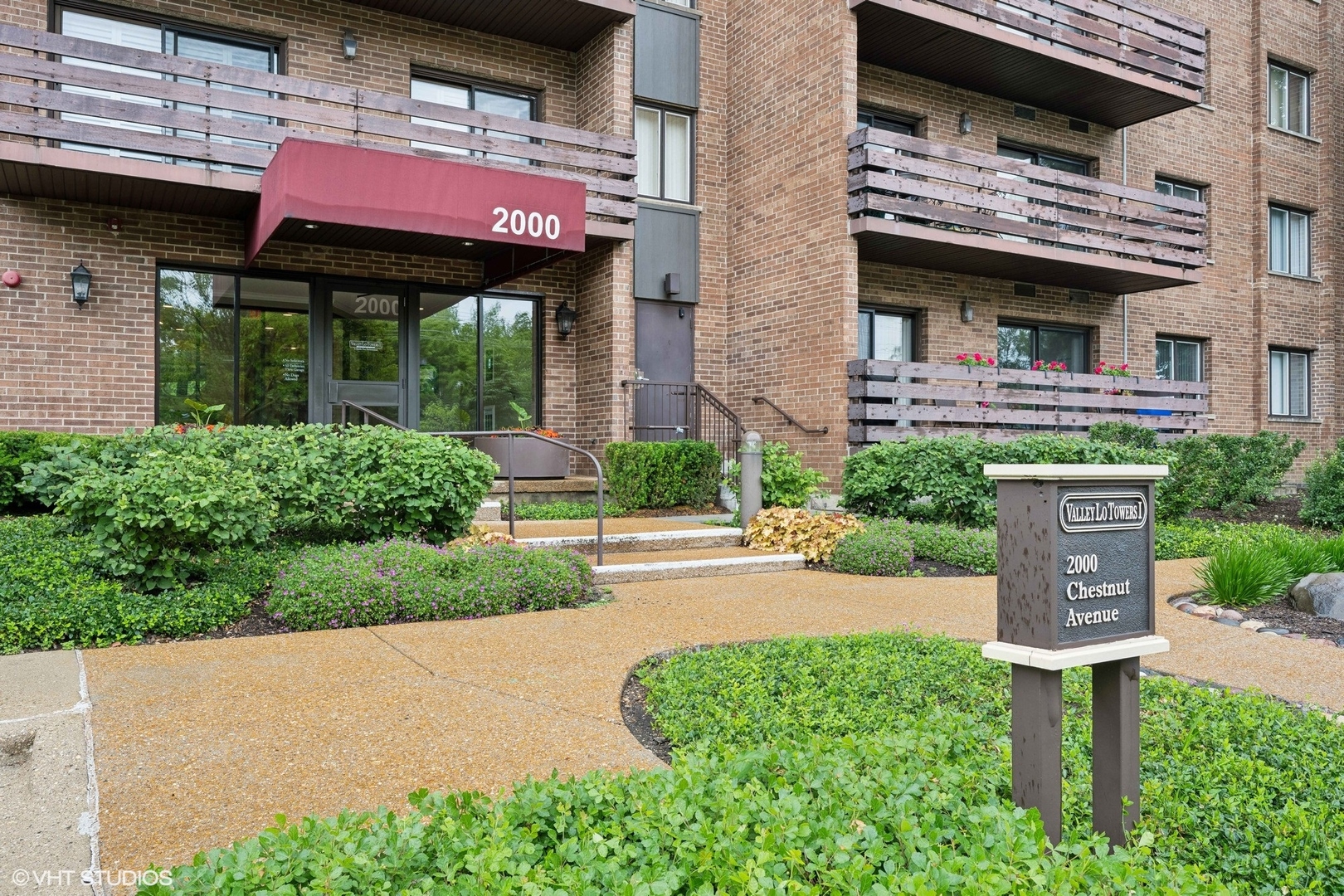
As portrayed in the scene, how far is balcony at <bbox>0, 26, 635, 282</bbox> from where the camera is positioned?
372 inches

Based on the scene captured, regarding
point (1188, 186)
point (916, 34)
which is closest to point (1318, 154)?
point (1188, 186)

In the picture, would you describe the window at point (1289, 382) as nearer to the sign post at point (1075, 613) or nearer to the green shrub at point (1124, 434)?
the green shrub at point (1124, 434)

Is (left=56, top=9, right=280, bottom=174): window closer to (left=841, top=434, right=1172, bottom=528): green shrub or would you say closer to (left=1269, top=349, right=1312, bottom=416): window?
(left=841, top=434, right=1172, bottom=528): green shrub

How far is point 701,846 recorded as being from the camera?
2.43m

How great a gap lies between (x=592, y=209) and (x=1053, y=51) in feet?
25.1

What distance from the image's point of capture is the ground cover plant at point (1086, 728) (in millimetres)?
2887

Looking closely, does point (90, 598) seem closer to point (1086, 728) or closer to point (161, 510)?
point (161, 510)

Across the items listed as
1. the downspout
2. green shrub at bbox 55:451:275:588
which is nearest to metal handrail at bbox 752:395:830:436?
the downspout

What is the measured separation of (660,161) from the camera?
1441cm

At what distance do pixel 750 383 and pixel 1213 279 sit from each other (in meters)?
10.7

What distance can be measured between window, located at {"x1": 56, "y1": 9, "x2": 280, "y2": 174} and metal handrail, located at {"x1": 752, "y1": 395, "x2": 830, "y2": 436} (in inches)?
297

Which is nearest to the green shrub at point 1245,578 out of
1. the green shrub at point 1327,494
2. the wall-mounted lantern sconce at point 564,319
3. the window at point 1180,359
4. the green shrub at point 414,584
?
the green shrub at point 414,584

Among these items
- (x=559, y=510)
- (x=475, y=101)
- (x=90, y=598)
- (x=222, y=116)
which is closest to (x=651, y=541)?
(x=559, y=510)

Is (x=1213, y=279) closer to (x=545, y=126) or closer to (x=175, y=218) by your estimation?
(x=545, y=126)
